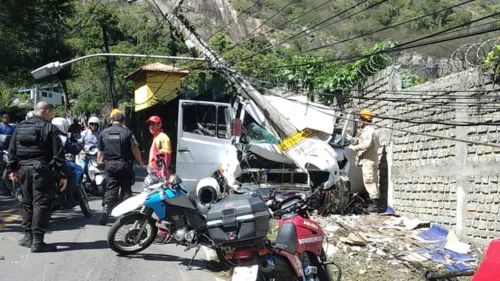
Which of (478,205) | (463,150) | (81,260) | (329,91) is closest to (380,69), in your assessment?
(329,91)

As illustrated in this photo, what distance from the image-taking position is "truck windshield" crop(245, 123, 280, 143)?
11141mm

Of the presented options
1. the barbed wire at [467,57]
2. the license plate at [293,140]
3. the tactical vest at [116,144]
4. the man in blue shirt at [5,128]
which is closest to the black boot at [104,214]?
the tactical vest at [116,144]

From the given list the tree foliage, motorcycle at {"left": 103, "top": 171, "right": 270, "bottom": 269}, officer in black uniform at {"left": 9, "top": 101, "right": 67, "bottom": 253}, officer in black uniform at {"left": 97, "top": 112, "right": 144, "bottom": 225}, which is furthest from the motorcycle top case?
the tree foliage

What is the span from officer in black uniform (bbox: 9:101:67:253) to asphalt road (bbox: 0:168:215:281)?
306 mm

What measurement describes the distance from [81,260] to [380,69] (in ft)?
26.5

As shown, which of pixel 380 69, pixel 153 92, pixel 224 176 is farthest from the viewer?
pixel 153 92

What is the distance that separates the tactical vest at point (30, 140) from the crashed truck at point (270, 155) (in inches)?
132

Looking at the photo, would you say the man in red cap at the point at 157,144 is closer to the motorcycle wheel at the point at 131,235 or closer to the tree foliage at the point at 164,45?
the motorcycle wheel at the point at 131,235

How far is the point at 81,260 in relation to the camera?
6320 millimetres

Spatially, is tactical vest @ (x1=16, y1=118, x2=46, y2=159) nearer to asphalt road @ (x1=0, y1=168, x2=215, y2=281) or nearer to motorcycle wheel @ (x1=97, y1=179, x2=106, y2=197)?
asphalt road @ (x1=0, y1=168, x2=215, y2=281)

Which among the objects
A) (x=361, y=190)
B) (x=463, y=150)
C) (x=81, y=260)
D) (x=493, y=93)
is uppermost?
(x=493, y=93)

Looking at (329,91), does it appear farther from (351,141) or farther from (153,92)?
(153,92)

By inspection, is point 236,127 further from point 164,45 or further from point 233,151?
point 164,45

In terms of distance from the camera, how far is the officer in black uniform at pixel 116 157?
7.63 m
